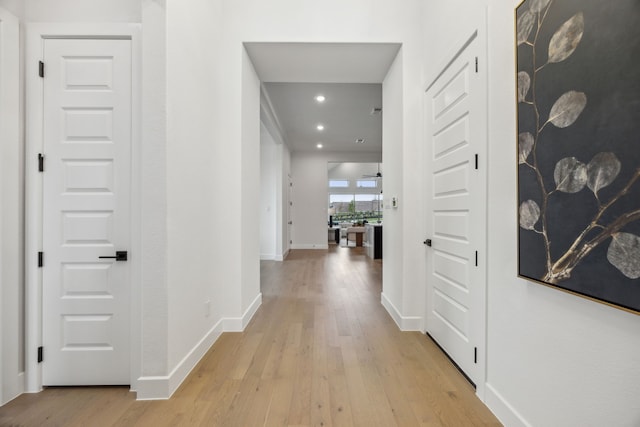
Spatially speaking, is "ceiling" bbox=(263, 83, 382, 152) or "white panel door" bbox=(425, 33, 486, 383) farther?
"ceiling" bbox=(263, 83, 382, 152)

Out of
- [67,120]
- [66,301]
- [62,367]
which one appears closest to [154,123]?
[67,120]

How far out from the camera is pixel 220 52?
2830 mm

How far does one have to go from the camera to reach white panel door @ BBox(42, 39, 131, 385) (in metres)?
1.94

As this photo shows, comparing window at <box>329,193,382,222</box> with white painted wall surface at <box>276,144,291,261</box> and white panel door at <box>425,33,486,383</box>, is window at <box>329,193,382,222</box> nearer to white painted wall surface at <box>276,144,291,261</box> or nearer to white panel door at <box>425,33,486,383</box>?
white painted wall surface at <box>276,144,291,261</box>

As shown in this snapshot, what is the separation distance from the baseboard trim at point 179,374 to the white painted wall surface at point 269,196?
15.3 ft

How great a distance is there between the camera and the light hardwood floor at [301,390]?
165 cm

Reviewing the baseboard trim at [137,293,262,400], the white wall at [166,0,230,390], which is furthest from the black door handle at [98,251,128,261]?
the baseboard trim at [137,293,262,400]

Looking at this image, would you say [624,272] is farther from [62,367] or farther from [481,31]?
[62,367]

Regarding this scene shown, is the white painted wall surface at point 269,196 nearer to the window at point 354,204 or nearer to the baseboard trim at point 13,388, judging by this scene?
the baseboard trim at point 13,388

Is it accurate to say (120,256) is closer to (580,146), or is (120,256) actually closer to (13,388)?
(13,388)

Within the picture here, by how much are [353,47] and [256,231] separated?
2227 mm

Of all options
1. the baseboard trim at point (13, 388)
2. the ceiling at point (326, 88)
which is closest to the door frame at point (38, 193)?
the baseboard trim at point (13, 388)

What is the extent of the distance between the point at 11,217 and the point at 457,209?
2905 mm

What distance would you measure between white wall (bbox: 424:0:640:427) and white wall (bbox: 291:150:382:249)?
722 centimetres
